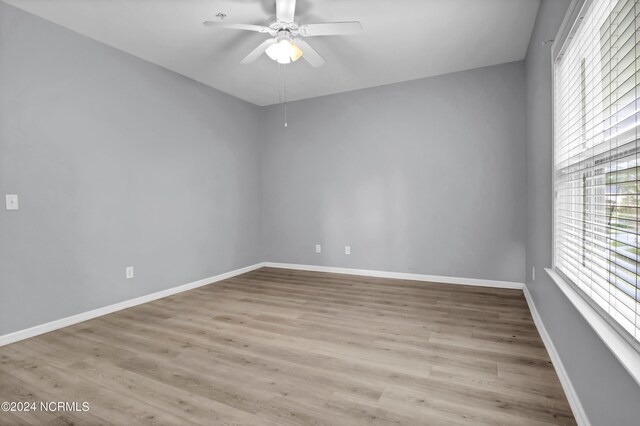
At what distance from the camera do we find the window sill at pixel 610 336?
1.00 metres

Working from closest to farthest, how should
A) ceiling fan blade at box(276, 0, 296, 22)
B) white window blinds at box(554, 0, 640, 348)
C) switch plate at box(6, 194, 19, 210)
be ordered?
white window blinds at box(554, 0, 640, 348), ceiling fan blade at box(276, 0, 296, 22), switch plate at box(6, 194, 19, 210)

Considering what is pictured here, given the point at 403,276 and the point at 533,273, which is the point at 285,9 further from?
the point at 403,276

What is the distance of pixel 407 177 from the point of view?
4508mm

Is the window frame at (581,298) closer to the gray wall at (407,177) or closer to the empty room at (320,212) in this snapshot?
the empty room at (320,212)

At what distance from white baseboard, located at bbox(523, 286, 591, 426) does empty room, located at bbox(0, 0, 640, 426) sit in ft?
0.08

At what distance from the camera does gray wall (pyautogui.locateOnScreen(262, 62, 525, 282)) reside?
4.00 meters

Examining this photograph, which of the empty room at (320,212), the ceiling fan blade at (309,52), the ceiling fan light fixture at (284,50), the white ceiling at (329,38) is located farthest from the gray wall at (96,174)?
the ceiling fan blade at (309,52)

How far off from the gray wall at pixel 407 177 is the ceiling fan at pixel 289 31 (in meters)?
1.89

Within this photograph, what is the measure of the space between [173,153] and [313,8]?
2385mm

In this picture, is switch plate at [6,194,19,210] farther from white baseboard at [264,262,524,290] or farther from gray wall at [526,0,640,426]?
gray wall at [526,0,640,426]

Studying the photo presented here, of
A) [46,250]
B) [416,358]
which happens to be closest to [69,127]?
[46,250]

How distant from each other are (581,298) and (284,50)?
2676 mm

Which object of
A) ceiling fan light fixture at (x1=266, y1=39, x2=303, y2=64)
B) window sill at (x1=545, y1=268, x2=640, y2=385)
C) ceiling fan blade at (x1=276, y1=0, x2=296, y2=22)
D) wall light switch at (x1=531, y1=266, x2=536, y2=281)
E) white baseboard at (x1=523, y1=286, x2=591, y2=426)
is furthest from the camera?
wall light switch at (x1=531, y1=266, x2=536, y2=281)

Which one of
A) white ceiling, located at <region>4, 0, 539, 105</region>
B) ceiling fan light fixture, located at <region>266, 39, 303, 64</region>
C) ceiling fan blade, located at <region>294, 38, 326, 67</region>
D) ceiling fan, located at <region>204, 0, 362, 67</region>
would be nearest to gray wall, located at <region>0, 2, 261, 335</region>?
white ceiling, located at <region>4, 0, 539, 105</region>
